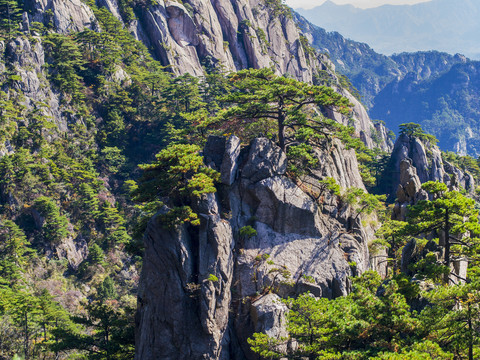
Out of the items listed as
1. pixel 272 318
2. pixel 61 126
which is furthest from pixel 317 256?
pixel 61 126

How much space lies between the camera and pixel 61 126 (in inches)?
2087

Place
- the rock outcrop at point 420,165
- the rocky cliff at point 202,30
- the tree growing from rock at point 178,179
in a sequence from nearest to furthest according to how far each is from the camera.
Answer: the tree growing from rock at point 178,179 → the rock outcrop at point 420,165 → the rocky cliff at point 202,30

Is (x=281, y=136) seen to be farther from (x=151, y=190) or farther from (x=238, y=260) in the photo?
(x=151, y=190)

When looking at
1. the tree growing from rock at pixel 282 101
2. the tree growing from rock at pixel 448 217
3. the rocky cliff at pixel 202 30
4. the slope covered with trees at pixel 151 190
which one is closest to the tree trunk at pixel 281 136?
the tree growing from rock at pixel 282 101

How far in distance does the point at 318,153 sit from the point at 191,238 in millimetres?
9991

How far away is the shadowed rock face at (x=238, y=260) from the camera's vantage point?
19828 millimetres

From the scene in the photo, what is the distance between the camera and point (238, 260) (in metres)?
22.0

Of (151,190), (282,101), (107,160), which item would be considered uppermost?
(107,160)

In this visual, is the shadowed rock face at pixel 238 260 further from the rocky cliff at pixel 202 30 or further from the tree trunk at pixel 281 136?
the rocky cliff at pixel 202 30

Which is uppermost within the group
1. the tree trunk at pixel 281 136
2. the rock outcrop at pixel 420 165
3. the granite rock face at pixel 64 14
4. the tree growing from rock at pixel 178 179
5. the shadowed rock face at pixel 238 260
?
the granite rock face at pixel 64 14

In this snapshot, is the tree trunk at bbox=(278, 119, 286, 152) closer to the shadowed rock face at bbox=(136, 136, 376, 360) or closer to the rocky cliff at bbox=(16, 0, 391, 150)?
the shadowed rock face at bbox=(136, 136, 376, 360)

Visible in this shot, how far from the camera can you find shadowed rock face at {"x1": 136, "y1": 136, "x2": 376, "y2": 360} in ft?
65.1

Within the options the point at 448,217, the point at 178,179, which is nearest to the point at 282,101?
the point at 178,179

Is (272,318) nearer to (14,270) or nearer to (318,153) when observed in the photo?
(318,153)
